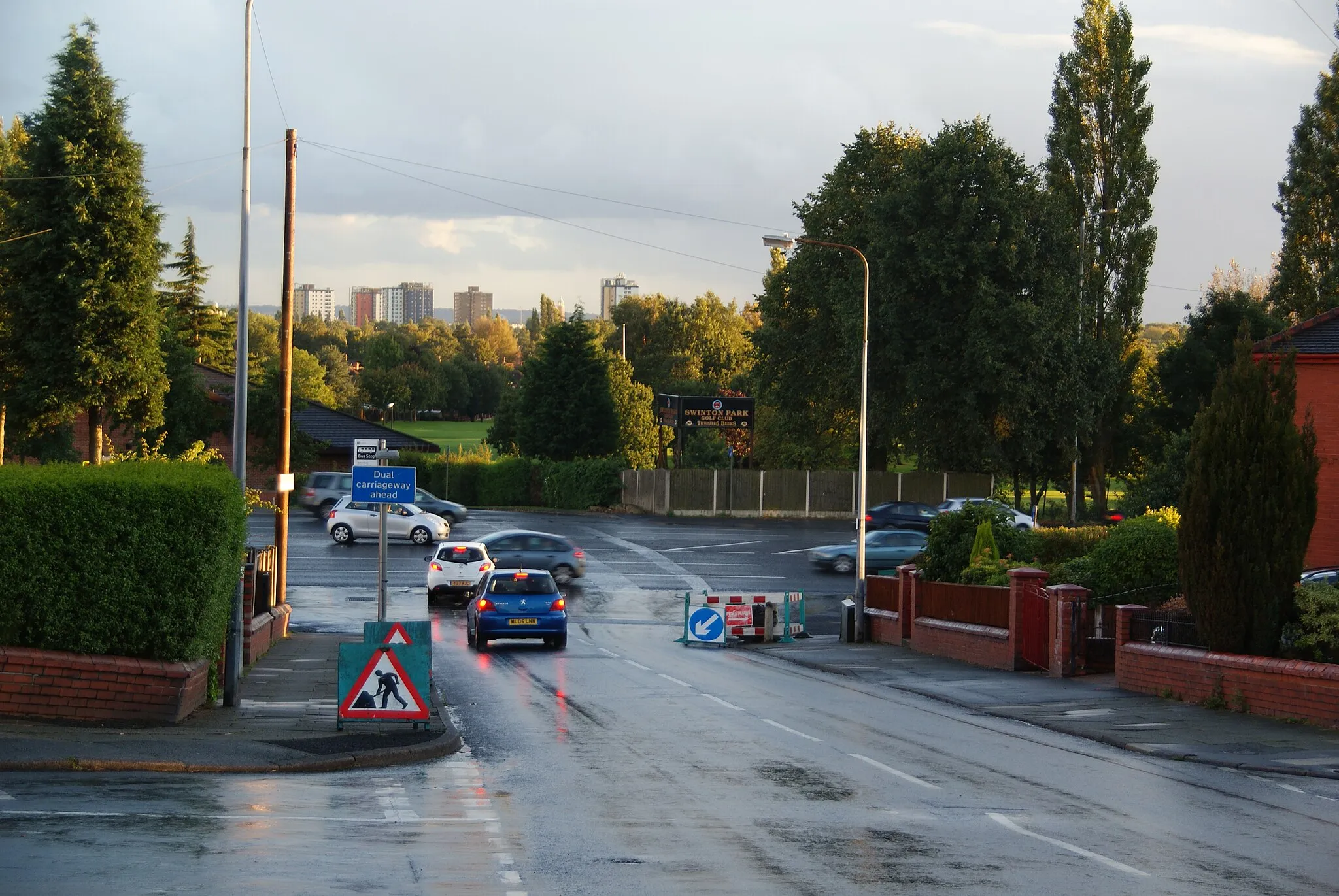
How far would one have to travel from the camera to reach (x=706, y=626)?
104ft

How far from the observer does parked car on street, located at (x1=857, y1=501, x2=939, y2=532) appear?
2068 inches

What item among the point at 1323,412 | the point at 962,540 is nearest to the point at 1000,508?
the point at 962,540

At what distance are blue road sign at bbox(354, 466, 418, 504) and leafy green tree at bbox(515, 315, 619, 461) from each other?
171 feet

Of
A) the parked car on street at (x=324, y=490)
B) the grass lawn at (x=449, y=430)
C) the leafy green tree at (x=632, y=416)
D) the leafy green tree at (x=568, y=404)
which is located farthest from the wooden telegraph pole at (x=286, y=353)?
the grass lawn at (x=449, y=430)

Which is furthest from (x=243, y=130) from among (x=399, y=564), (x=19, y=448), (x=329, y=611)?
(x=19, y=448)

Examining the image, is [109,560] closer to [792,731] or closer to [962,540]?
[792,731]

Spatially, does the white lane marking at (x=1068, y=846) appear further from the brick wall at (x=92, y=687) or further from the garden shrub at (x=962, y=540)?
the garden shrub at (x=962, y=540)

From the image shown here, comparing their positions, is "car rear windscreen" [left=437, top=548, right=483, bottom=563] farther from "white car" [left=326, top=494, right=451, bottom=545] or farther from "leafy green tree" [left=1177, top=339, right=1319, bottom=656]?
"leafy green tree" [left=1177, top=339, right=1319, bottom=656]

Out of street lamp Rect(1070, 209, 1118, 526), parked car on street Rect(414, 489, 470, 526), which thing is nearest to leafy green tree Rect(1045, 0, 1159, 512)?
street lamp Rect(1070, 209, 1118, 526)

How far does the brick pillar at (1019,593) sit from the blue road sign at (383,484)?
10.6m

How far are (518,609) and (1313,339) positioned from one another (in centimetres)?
1902

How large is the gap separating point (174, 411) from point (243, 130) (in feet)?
133

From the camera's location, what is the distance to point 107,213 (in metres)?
35.2

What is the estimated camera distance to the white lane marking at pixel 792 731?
16078 millimetres
